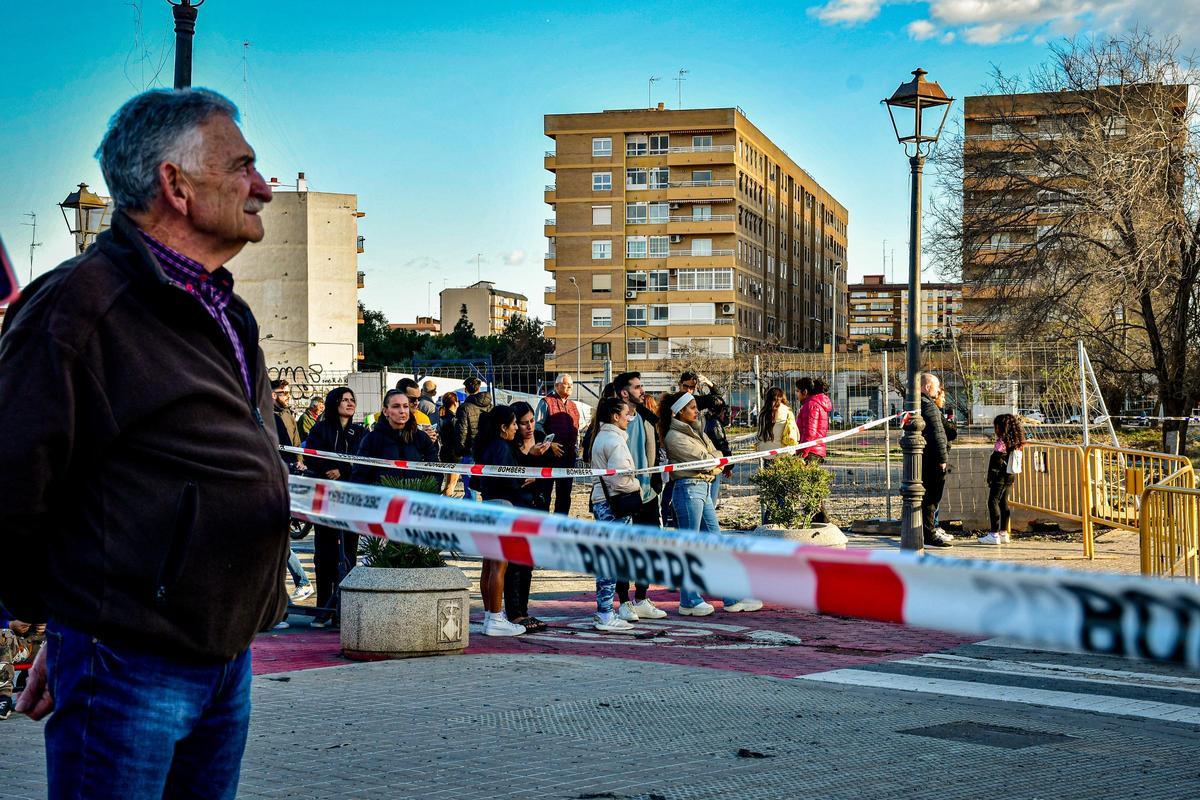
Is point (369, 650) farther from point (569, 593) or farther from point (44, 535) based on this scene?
point (44, 535)

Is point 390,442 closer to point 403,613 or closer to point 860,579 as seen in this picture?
point 403,613

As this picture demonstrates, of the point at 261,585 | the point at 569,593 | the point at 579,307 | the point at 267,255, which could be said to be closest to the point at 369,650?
the point at 569,593

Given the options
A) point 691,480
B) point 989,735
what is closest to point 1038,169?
point 691,480

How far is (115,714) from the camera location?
2.42 m

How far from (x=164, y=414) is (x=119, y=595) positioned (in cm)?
35

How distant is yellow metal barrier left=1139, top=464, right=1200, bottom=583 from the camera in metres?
9.98

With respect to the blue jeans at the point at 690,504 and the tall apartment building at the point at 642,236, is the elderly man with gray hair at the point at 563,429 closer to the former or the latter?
the blue jeans at the point at 690,504

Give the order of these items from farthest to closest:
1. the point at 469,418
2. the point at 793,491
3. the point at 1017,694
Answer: the point at 469,418, the point at 793,491, the point at 1017,694

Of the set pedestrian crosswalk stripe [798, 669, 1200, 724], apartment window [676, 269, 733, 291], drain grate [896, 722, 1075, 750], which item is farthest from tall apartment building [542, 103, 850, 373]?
drain grate [896, 722, 1075, 750]

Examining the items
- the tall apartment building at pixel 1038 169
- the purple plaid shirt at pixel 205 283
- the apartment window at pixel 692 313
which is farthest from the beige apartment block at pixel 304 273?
the purple plaid shirt at pixel 205 283

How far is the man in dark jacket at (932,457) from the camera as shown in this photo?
1577cm

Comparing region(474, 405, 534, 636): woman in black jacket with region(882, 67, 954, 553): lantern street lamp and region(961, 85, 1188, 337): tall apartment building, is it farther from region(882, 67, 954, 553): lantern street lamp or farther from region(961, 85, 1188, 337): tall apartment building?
region(961, 85, 1188, 337): tall apartment building

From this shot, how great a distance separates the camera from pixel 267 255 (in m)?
68.4

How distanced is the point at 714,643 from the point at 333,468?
11.0 feet
